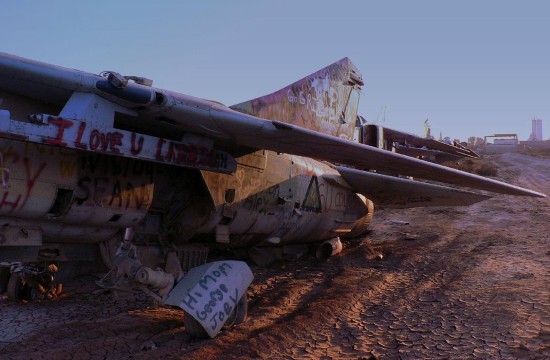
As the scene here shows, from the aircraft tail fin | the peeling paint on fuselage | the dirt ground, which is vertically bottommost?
the dirt ground

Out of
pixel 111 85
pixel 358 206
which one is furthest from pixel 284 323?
pixel 358 206

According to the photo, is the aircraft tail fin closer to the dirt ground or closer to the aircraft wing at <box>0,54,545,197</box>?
the aircraft wing at <box>0,54,545,197</box>

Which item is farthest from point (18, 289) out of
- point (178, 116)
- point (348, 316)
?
point (348, 316)

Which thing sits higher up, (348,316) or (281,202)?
(281,202)

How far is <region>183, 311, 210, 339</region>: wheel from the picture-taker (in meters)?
5.40

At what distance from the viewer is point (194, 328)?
17.8ft

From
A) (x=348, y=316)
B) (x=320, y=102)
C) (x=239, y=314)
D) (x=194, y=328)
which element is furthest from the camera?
(x=320, y=102)

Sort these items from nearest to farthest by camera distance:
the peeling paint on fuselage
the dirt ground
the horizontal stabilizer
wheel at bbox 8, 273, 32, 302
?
the dirt ground < wheel at bbox 8, 273, 32, 302 < the peeling paint on fuselage < the horizontal stabilizer

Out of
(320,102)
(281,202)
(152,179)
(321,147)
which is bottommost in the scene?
(281,202)

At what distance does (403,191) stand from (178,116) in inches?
280

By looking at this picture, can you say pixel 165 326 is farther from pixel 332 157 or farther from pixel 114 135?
pixel 332 157

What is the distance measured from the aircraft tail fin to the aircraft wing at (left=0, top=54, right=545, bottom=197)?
1.42m

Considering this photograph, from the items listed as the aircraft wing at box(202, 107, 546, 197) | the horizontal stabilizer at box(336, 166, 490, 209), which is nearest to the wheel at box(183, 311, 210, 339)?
the aircraft wing at box(202, 107, 546, 197)

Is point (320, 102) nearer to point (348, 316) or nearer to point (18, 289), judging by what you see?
point (348, 316)
